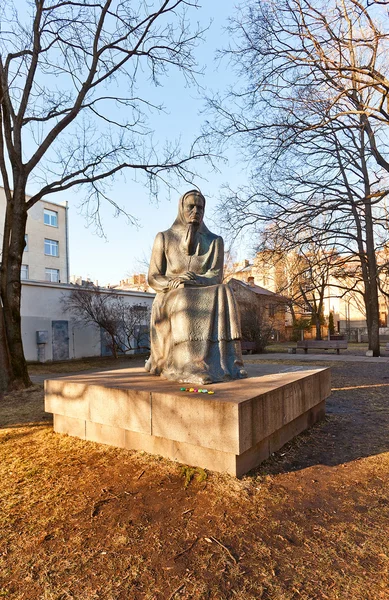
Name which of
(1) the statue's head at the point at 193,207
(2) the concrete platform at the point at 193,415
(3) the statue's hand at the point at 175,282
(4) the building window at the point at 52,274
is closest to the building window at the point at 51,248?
(4) the building window at the point at 52,274

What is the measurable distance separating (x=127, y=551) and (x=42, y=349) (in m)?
14.9

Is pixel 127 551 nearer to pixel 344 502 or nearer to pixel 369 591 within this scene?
pixel 369 591

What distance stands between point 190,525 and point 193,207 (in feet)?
11.4

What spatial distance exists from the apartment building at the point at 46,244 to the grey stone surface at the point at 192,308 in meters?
24.6

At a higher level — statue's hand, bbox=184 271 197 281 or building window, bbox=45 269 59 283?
building window, bbox=45 269 59 283

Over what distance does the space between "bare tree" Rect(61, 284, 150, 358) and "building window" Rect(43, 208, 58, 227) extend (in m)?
13.5

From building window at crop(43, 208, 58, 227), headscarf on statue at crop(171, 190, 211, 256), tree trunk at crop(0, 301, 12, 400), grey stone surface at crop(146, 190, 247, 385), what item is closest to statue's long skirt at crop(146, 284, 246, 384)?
grey stone surface at crop(146, 190, 247, 385)

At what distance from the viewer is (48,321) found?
16016mm

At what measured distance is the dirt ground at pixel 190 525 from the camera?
185 centimetres

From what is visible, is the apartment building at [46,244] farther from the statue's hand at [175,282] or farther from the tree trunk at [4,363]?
the statue's hand at [175,282]

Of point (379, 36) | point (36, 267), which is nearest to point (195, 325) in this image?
point (379, 36)

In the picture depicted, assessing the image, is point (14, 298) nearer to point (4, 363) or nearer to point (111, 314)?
point (4, 363)

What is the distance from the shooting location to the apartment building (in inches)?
1072

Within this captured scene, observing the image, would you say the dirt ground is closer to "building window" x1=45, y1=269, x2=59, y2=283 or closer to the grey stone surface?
the grey stone surface
